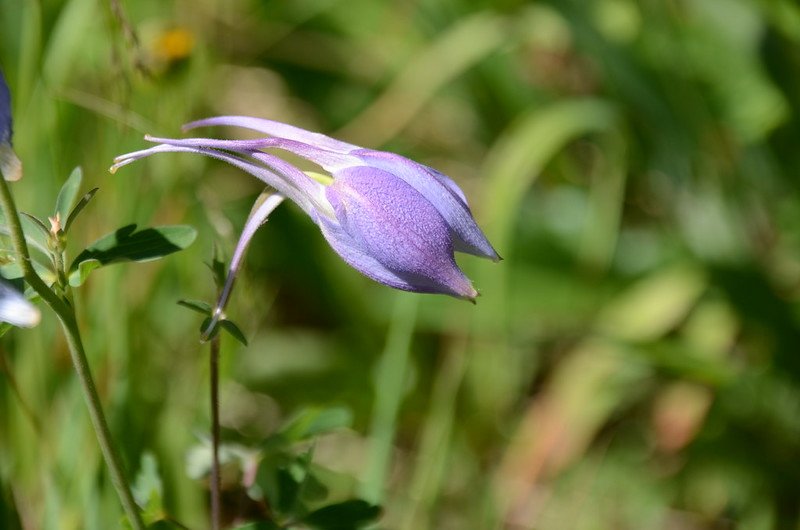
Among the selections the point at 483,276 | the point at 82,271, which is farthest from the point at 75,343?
the point at 483,276

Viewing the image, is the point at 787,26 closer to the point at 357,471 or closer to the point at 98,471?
the point at 357,471

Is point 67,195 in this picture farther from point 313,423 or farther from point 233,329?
point 313,423

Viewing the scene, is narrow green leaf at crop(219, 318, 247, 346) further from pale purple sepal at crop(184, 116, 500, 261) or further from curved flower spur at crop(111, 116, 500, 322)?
pale purple sepal at crop(184, 116, 500, 261)

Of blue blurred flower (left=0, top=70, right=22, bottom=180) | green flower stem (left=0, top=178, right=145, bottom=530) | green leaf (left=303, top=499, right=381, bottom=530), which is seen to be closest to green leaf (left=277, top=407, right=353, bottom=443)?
green leaf (left=303, top=499, right=381, bottom=530)

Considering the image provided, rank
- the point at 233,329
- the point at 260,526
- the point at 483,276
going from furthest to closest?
the point at 483,276 → the point at 260,526 → the point at 233,329

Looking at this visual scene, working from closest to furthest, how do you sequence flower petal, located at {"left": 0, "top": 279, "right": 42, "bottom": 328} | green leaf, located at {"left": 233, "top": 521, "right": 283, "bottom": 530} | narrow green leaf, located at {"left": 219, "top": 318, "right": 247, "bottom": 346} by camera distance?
flower petal, located at {"left": 0, "top": 279, "right": 42, "bottom": 328} < narrow green leaf, located at {"left": 219, "top": 318, "right": 247, "bottom": 346} < green leaf, located at {"left": 233, "top": 521, "right": 283, "bottom": 530}

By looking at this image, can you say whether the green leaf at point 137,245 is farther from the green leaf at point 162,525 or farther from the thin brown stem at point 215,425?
the green leaf at point 162,525
